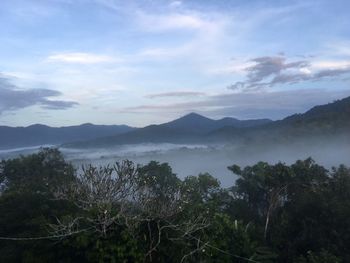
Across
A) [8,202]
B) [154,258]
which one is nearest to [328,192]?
[154,258]

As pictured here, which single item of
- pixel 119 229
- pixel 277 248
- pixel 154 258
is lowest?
pixel 277 248

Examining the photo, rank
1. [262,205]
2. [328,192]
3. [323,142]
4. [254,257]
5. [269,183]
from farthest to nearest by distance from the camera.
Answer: [323,142] < [262,205] < [269,183] < [328,192] < [254,257]

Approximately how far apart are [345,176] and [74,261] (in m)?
13.0

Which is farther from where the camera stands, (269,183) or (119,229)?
(269,183)

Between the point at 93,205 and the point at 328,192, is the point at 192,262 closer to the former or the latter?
the point at 93,205

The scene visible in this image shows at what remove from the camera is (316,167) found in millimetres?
23750

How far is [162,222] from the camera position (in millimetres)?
14844

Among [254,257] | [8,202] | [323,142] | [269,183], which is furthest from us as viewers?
[323,142]

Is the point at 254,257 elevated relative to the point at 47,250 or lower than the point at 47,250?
lower

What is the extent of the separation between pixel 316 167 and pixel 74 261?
1443cm

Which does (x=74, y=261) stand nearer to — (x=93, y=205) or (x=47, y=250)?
(x=47, y=250)

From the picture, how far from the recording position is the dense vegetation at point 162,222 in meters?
14.1

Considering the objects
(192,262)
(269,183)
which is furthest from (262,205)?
(192,262)

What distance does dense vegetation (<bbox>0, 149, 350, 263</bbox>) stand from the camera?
46.3 ft
